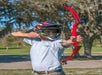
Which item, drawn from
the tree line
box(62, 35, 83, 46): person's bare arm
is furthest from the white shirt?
the tree line

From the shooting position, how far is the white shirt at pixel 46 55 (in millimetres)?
7031

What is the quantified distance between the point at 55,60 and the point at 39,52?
0.32 metres

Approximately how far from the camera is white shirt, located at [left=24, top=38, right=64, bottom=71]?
703cm

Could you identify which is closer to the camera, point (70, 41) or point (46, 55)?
point (70, 41)

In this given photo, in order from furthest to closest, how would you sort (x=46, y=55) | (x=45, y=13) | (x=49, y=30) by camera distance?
1. (x=45, y=13)
2. (x=46, y=55)
3. (x=49, y=30)

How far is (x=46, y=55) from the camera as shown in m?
7.05

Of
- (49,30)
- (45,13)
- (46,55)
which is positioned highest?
(49,30)

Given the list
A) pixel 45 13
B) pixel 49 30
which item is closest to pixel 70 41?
pixel 49 30

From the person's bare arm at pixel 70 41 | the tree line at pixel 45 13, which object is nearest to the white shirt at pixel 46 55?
the person's bare arm at pixel 70 41

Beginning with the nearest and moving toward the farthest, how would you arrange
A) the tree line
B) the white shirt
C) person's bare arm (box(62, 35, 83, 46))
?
1. person's bare arm (box(62, 35, 83, 46))
2. the white shirt
3. the tree line

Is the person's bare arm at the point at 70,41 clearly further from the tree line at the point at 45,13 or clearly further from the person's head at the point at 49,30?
the tree line at the point at 45,13

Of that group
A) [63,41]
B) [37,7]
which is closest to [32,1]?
[37,7]

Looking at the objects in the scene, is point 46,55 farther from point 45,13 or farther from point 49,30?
point 45,13

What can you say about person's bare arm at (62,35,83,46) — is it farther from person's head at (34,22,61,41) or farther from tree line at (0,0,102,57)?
tree line at (0,0,102,57)
